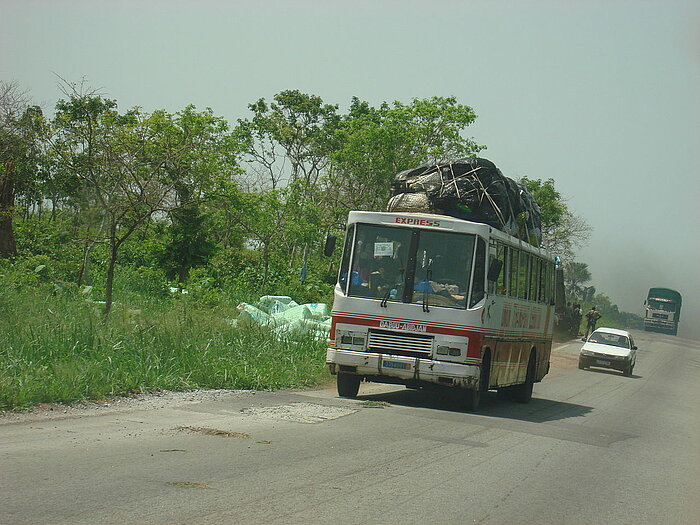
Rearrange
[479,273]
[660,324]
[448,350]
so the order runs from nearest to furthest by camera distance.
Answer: [448,350] < [479,273] < [660,324]

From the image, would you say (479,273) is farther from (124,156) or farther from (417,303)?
(124,156)

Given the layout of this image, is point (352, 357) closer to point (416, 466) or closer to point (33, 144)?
point (416, 466)

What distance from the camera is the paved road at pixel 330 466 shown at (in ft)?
20.7

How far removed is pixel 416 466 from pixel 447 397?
6.89 m

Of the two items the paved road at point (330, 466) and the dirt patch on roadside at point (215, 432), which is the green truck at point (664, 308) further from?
the dirt patch on roadside at point (215, 432)

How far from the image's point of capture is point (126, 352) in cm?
1357

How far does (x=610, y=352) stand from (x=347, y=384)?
67.0 feet

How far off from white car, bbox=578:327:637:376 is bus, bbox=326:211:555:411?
19.2 m

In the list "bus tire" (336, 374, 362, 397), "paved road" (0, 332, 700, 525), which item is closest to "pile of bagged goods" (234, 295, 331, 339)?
"bus tire" (336, 374, 362, 397)

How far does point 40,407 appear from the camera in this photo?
10.2m

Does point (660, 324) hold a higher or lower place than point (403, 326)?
higher

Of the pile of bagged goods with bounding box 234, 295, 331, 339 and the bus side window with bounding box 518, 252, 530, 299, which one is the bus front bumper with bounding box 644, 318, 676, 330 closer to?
the pile of bagged goods with bounding box 234, 295, 331, 339

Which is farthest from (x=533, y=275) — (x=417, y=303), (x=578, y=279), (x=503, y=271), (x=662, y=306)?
(x=578, y=279)

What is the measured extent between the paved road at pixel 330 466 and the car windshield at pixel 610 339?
19.3 m
